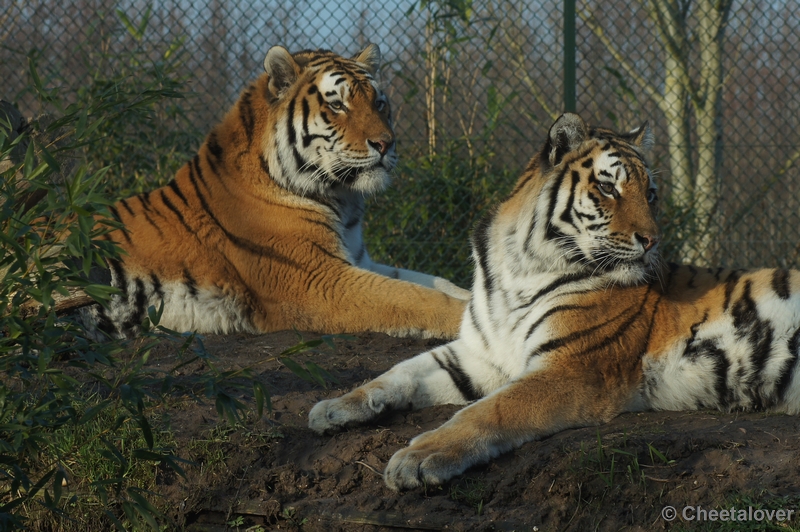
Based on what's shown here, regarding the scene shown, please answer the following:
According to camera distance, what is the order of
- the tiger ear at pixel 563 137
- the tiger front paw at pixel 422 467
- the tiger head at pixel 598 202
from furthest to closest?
1. the tiger ear at pixel 563 137
2. the tiger head at pixel 598 202
3. the tiger front paw at pixel 422 467

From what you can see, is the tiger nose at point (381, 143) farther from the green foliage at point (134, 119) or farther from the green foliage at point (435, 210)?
the green foliage at point (134, 119)

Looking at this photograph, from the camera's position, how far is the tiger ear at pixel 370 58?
14.2 feet

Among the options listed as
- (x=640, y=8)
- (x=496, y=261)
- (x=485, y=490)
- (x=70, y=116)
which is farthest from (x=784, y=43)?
(x=70, y=116)

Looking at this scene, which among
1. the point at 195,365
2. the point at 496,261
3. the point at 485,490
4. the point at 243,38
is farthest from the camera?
the point at 243,38

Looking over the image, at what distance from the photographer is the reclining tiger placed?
2.58 m

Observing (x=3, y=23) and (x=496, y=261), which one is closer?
(x=496, y=261)

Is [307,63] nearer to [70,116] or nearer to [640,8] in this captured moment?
[70,116]

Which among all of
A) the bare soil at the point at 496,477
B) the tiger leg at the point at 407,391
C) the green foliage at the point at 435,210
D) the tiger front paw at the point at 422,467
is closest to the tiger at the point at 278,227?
the tiger leg at the point at 407,391

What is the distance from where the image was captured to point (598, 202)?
2762 millimetres

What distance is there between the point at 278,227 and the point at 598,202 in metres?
1.71

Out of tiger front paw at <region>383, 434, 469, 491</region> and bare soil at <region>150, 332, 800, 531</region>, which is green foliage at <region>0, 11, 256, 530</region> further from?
tiger front paw at <region>383, 434, 469, 491</region>

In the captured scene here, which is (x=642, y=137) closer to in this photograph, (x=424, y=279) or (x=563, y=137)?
(x=563, y=137)

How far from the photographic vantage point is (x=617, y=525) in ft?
6.83

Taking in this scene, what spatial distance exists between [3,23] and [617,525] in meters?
4.99
